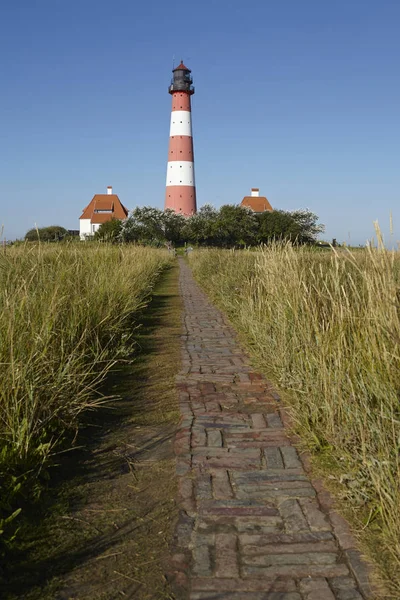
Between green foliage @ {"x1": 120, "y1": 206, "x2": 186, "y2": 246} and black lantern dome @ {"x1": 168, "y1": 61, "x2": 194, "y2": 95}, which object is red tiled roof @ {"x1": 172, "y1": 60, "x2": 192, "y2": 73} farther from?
green foliage @ {"x1": 120, "y1": 206, "x2": 186, "y2": 246}

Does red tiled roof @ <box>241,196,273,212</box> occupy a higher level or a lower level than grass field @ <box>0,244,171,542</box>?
higher

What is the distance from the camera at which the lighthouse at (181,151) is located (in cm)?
5575

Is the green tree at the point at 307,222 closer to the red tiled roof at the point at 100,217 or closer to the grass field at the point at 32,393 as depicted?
the red tiled roof at the point at 100,217

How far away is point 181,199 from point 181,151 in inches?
183

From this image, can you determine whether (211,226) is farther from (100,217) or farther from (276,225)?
(100,217)

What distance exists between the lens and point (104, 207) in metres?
82.8

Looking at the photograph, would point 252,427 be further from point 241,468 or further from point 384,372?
point 384,372

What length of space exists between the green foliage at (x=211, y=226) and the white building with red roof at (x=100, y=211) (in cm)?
2158

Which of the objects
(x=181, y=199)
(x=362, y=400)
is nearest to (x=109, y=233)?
(x=362, y=400)

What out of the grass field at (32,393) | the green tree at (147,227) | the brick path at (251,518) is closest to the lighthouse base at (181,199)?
the green tree at (147,227)

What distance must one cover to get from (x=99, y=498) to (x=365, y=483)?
129 centimetres

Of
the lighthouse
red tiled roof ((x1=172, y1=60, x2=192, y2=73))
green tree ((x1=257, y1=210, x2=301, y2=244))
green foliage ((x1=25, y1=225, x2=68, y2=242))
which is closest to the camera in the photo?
green foliage ((x1=25, y1=225, x2=68, y2=242))

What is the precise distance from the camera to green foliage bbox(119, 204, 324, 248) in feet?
188

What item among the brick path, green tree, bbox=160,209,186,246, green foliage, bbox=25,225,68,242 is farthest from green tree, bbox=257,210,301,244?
the brick path
